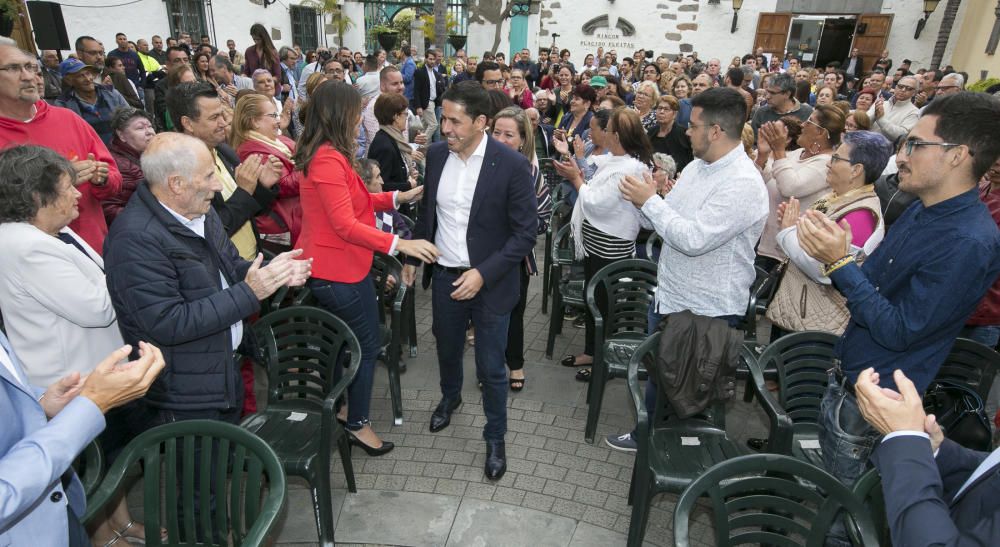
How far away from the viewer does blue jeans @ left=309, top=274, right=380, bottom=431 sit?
310 centimetres

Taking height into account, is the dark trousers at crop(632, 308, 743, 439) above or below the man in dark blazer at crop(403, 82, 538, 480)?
below

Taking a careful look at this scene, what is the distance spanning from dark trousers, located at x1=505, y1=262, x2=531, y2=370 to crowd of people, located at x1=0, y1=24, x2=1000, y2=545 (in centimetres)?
2

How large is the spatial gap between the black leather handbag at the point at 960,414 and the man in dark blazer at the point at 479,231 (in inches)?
79.0

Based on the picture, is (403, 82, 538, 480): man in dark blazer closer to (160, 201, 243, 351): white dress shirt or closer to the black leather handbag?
(160, 201, 243, 351): white dress shirt

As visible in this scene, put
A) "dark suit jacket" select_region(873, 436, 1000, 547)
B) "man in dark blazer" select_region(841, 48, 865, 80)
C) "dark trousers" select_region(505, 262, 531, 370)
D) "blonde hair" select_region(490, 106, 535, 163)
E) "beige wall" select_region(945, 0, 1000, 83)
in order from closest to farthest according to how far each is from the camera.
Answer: "dark suit jacket" select_region(873, 436, 1000, 547)
"dark trousers" select_region(505, 262, 531, 370)
"blonde hair" select_region(490, 106, 535, 163)
"beige wall" select_region(945, 0, 1000, 83)
"man in dark blazer" select_region(841, 48, 865, 80)

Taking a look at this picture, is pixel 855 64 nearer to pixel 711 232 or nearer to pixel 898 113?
pixel 898 113

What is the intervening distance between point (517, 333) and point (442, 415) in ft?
2.58

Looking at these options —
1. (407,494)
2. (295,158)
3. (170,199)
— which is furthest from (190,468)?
(295,158)

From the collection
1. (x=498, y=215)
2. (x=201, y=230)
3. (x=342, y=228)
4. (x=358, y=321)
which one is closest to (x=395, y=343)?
(x=358, y=321)

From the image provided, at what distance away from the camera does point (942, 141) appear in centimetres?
190

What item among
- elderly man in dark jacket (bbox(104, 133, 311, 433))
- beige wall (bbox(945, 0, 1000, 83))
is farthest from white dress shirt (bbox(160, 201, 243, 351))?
beige wall (bbox(945, 0, 1000, 83))

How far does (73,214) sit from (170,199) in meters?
0.42

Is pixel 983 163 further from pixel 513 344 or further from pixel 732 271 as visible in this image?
pixel 513 344

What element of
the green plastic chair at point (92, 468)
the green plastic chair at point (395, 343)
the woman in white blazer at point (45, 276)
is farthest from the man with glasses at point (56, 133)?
the green plastic chair at point (395, 343)
